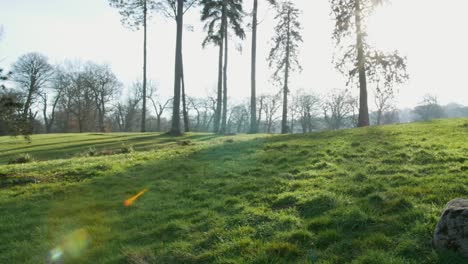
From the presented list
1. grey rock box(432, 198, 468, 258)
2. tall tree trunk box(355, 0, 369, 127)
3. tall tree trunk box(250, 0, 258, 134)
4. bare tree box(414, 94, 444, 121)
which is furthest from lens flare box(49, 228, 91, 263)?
bare tree box(414, 94, 444, 121)

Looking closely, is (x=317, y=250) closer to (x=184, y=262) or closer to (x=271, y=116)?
(x=184, y=262)

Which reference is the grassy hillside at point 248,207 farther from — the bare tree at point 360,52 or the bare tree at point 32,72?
the bare tree at point 32,72

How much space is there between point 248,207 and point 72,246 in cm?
337

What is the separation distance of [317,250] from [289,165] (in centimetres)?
577

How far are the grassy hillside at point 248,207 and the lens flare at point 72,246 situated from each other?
0.02 meters

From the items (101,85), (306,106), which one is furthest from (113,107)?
(306,106)

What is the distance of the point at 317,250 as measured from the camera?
204 inches

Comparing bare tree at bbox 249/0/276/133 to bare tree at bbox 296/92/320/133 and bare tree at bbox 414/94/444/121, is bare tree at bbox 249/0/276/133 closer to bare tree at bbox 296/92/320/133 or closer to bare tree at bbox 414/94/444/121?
bare tree at bbox 296/92/320/133

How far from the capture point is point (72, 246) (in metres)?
6.36

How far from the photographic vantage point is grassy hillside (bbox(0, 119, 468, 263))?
5.38 m

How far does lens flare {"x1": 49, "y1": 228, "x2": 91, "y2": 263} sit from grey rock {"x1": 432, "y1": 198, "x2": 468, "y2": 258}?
5485 mm

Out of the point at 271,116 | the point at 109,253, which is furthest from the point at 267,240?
the point at 271,116

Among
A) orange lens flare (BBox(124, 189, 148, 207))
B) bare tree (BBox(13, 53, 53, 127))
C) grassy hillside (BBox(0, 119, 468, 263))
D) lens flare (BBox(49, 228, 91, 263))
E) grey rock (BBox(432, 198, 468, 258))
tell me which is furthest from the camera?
bare tree (BBox(13, 53, 53, 127))

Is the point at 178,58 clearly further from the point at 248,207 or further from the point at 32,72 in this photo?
the point at 32,72
